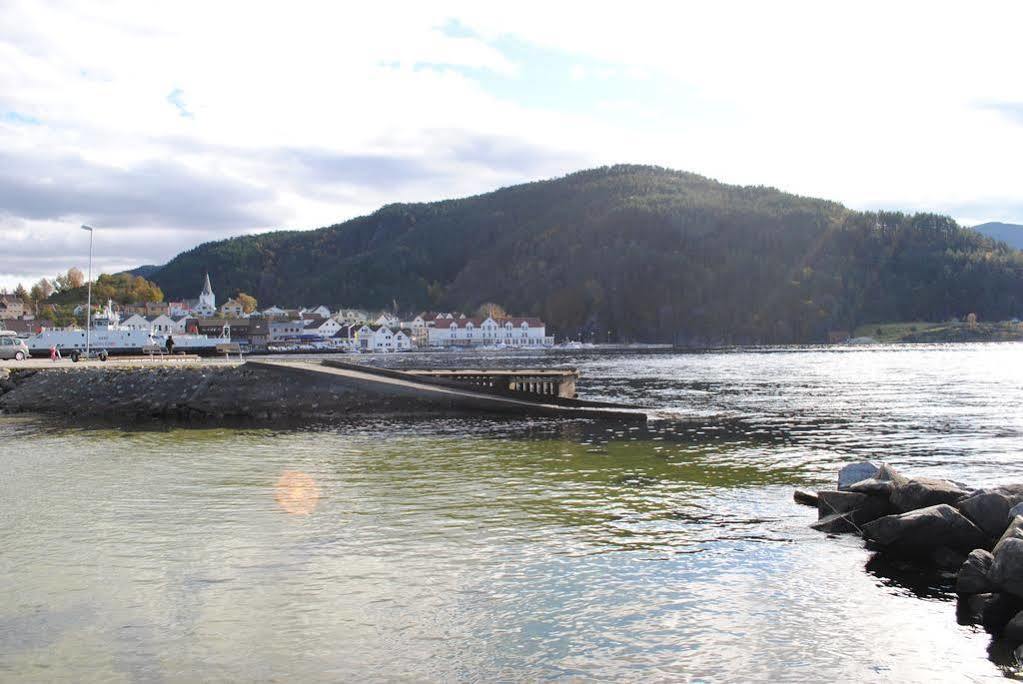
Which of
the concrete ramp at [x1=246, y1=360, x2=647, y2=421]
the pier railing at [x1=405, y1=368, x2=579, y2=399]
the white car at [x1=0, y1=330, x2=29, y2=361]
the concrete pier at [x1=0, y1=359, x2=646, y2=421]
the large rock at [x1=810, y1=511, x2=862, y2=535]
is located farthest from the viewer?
the white car at [x1=0, y1=330, x2=29, y2=361]

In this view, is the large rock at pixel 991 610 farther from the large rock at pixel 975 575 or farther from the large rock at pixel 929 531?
the large rock at pixel 929 531

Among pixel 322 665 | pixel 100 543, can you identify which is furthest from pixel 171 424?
pixel 322 665

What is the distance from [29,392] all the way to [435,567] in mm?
36473

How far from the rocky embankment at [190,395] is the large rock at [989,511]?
2582 cm

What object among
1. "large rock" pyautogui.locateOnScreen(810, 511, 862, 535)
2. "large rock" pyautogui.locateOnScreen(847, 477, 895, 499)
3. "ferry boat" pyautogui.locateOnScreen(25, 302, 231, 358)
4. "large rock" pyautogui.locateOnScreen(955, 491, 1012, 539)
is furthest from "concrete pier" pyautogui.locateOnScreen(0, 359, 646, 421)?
"ferry boat" pyautogui.locateOnScreen(25, 302, 231, 358)

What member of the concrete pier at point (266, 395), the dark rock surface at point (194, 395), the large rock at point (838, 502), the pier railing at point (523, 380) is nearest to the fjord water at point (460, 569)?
the large rock at point (838, 502)

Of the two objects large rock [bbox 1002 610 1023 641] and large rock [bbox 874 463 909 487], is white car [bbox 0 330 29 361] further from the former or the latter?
large rock [bbox 1002 610 1023 641]

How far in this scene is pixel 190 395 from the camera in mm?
38031

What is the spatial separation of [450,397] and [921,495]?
81.4 ft

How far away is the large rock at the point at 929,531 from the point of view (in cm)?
1297

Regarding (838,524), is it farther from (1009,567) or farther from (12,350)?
(12,350)

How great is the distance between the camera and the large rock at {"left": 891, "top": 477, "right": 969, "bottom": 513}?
14.5m

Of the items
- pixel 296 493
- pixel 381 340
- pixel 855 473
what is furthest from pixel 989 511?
pixel 381 340

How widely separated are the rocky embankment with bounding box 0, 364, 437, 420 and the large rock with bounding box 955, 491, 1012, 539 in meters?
25.8
